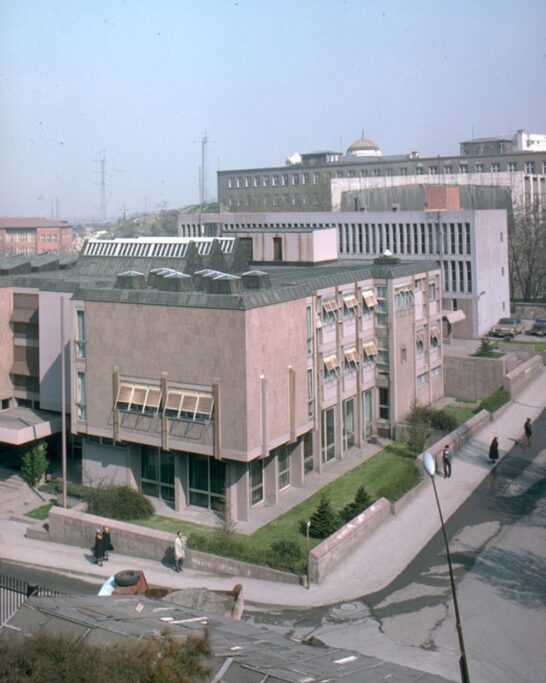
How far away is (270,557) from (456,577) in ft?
14.4

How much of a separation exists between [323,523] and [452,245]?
109 ft

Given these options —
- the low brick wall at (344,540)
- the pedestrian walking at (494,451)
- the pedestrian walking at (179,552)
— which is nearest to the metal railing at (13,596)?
the pedestrian walking at (179,552)

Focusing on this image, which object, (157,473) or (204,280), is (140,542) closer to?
(157,473)

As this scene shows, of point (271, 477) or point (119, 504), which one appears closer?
Answer: point (119, 504)

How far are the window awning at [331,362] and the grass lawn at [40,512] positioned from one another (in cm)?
962

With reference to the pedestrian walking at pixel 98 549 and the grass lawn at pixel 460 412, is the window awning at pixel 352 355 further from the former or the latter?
the pedestrian walking at pixel 98 549

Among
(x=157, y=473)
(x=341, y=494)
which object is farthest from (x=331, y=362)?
(x=157, y=473)

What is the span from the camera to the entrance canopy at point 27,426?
2783cm

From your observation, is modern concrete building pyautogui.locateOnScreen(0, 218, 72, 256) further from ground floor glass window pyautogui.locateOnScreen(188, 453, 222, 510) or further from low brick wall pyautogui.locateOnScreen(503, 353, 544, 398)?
ground floor glass window pyautogui.locateOnScreen(188, 453, 222, 510)

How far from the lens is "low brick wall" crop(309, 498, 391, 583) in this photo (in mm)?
20500

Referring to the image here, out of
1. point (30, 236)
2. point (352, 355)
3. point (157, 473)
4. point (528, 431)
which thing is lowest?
point (157, 473)

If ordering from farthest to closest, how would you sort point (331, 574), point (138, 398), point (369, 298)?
point (369, 298), point (138, 398), point (331, 574)

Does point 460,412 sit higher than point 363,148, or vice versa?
point 363,148

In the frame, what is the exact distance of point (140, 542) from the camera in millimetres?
22594
